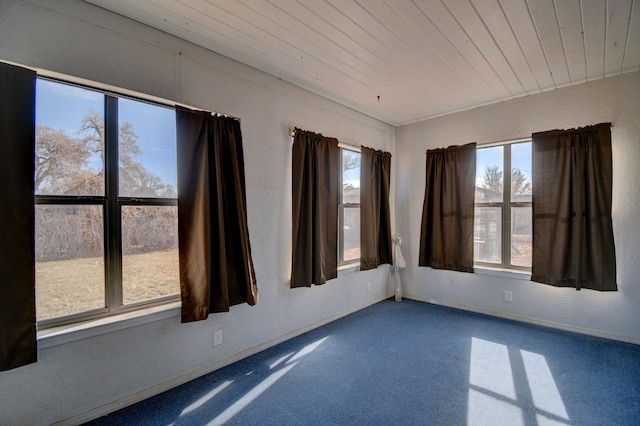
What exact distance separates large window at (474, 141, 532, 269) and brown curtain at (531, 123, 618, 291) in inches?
7.4

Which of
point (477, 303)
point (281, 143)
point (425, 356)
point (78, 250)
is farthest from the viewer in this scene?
point (477, 303)

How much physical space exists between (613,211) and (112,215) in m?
4.42

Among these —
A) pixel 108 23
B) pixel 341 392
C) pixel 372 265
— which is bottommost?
A: pixel 341 392

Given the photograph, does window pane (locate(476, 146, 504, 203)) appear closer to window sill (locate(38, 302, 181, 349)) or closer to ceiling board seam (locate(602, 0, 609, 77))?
ceiling board seam (locate(602, 0, 609, 77))

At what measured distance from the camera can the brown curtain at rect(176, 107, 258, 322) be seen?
216 centimetres

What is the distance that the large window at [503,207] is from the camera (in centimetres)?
344

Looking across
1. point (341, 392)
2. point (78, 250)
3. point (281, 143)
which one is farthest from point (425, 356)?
point (78, 250)

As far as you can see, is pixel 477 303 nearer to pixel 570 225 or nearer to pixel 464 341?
pixel 464 341

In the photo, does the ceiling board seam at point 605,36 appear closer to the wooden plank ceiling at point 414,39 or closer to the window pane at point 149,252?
the wooden plank ceiling at point 414,39

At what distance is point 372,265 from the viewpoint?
393 cm

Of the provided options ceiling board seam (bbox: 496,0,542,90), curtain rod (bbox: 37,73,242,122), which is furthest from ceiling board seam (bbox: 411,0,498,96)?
curtain rod (bbox: 37,73,242,122)

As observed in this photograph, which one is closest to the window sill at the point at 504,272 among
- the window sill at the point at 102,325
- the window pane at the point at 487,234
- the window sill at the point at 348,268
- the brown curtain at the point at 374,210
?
the window pane at the point at 487,234

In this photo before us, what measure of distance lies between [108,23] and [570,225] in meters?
4.38

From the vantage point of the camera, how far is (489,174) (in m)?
3.70
